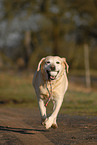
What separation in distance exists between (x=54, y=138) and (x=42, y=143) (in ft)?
1.62

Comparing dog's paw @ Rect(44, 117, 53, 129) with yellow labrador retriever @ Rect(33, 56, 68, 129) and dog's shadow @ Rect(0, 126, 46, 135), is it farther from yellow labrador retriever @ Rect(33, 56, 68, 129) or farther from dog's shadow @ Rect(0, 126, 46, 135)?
dog's shadow @ Rect(0, 126, 46, 135)

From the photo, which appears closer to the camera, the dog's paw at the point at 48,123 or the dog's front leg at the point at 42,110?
the dog's paw at the point at 48,123

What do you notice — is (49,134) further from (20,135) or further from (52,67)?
(52,67)

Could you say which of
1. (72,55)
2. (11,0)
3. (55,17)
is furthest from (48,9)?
(72,55)

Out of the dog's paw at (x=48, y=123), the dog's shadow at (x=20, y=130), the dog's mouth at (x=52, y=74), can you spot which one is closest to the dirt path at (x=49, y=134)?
the dog's shadow at (x=20, y=130)

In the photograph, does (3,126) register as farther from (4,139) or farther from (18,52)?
(18,52)

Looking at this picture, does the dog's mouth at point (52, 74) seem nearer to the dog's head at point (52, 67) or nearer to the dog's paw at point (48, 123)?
the dog's head at point (52, 67)

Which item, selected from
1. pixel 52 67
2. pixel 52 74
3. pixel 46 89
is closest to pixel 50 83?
pixel 46 89

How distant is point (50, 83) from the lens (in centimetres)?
641

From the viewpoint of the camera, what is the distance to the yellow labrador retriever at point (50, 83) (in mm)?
6113

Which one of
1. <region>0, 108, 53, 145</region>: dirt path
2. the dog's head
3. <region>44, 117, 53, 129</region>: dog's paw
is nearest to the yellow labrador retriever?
the dog's head

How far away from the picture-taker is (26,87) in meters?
23.0

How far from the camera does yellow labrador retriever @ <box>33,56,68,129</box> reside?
6.11 m

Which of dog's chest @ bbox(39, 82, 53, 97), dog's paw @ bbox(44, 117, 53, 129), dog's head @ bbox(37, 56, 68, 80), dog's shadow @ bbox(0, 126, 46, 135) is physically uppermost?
dog's head @ bbox(37, 56, 68, 80)
